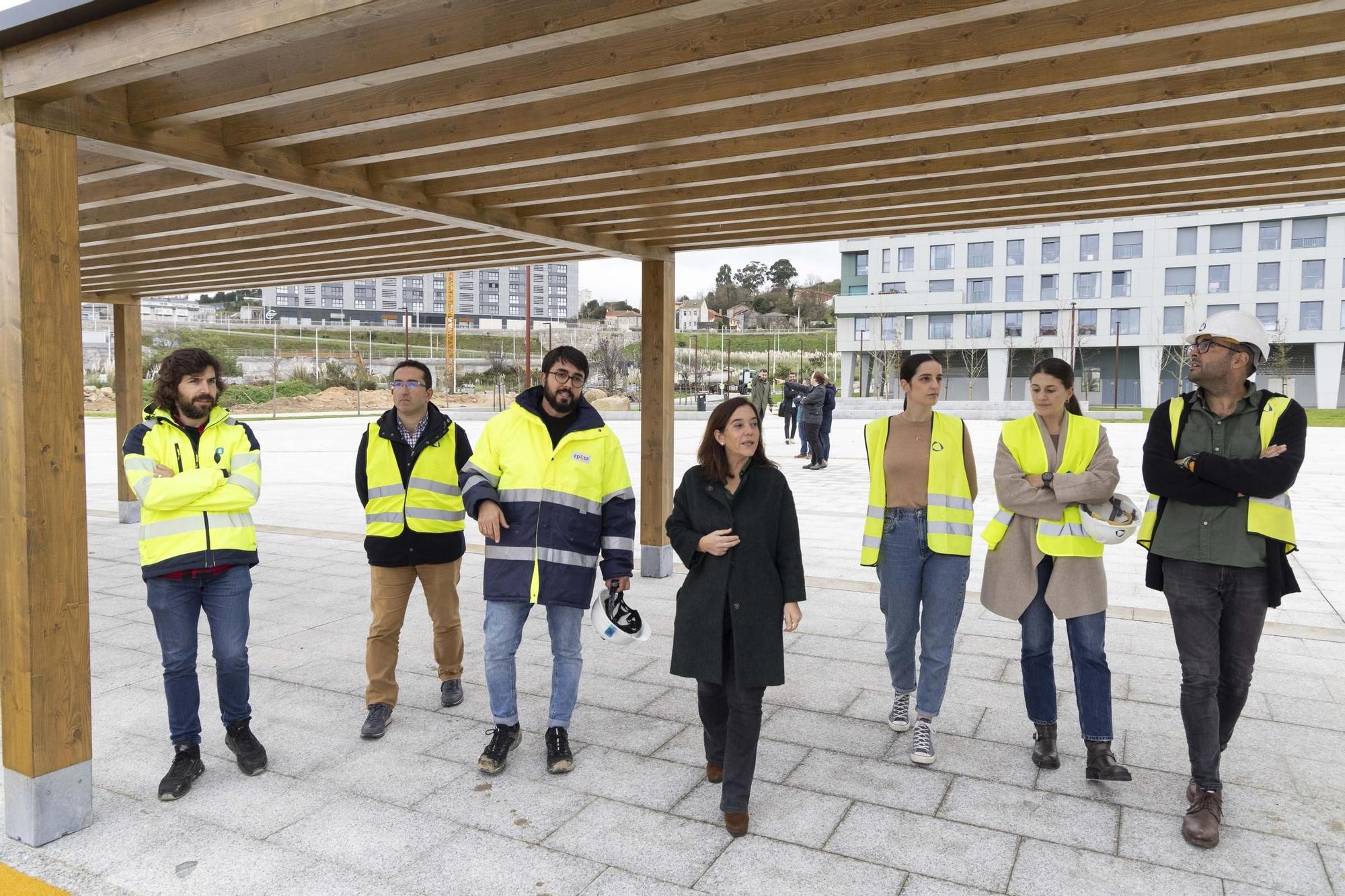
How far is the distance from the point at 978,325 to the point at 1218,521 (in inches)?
2216

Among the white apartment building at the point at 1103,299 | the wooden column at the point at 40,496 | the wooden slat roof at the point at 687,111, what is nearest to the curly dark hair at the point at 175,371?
the wooden column at the point at 40,496

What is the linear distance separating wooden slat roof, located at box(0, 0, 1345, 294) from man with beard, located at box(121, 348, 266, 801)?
1187 mm

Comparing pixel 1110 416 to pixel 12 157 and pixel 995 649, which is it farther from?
pixel 12 157

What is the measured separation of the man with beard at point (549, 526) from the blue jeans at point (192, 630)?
40.0 inches

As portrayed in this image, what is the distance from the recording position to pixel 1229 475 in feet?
10.5

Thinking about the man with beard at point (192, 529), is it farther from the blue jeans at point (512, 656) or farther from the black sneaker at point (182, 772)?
the blue jeans at point (512, 656)

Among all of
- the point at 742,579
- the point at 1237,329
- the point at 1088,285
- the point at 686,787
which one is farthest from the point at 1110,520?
the point at 1088,285

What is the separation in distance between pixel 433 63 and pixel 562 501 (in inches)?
71.9

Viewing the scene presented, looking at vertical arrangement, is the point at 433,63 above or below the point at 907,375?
above

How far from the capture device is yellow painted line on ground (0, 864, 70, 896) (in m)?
2.98

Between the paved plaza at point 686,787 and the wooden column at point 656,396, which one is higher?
the wooden column at point 656,396

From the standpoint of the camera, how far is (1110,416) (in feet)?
125

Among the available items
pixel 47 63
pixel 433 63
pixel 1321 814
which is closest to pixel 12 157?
pixel 47 63

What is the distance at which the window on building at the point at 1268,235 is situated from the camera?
161 feet
